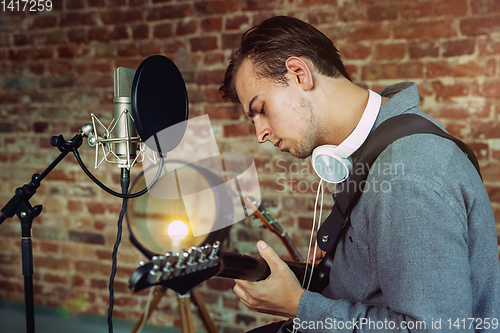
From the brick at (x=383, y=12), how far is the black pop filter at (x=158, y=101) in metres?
1.06

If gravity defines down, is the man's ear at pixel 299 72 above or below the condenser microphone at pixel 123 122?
above

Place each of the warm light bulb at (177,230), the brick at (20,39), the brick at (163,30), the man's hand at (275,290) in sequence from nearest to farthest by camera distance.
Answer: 1. the man's hand at (275,290)
2. the warm light bulb at (177,230)
3. the brick at (163,30)
4. the brick at (20,39)

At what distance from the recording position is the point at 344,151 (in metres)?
0.98

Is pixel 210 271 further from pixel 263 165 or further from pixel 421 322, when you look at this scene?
pixel 263 165

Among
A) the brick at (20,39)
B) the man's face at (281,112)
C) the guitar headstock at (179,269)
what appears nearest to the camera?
the guitar headstock at (179,269)

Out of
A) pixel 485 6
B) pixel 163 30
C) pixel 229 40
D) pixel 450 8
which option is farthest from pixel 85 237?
pixel 485 6

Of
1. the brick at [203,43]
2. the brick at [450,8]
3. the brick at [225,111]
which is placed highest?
the brick at [450,8]

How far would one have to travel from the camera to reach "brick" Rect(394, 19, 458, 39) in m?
1.56

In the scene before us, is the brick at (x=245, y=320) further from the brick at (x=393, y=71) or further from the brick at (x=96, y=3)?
the brick at (x=96, y=3)

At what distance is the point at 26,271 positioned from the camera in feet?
3.20

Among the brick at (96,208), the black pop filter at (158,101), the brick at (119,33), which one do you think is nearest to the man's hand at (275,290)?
the black pop filter at (158,101)

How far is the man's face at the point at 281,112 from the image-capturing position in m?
1.03

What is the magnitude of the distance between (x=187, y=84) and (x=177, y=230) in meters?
0.80

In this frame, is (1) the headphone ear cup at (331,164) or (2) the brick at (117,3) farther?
(2) the brick at (117,3)
